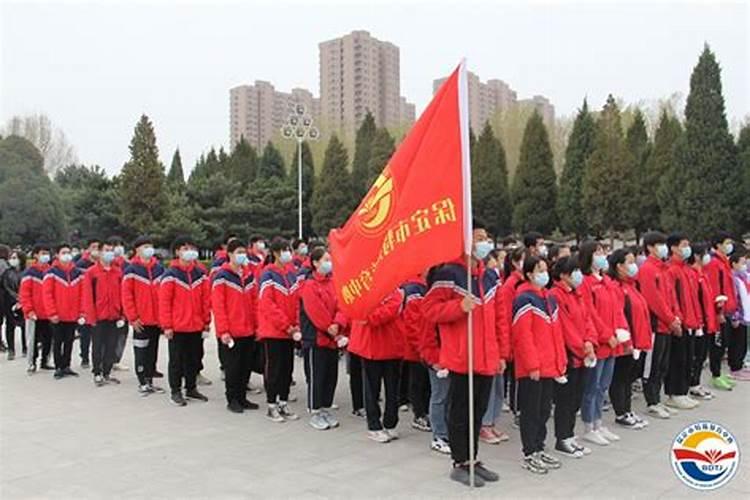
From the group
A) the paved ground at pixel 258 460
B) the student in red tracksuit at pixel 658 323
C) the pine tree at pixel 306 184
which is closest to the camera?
the paved ground at pixel 258 460

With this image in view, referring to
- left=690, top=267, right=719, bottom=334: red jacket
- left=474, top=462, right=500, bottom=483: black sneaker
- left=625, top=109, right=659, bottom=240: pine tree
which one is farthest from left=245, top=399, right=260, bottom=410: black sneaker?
left=625, top=109, right=659, bottom=240: pine tree

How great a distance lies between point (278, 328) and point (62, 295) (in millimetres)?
4076

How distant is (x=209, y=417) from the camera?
693 centimetres

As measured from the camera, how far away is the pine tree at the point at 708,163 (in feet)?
73.2

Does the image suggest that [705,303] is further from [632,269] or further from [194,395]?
[194,395]

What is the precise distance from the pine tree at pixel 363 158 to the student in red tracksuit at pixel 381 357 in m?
26.5

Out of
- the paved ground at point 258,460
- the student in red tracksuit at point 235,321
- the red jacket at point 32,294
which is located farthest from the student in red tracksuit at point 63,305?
the student in red tracksuit at point 235,321

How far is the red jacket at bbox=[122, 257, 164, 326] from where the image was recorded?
8109mm

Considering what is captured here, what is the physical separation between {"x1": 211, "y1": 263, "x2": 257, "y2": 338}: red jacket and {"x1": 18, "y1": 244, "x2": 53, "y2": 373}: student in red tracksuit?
11.4 feet

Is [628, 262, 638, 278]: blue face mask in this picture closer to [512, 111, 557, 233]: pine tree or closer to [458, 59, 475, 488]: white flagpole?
[458, 59, 475, 488]: white flagpole

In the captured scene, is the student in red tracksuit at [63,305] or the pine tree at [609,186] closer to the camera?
the student in red tracksuit at [63,305]

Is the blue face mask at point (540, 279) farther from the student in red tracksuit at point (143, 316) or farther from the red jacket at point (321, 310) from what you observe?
the student in red tracksuit at point (143, 316)

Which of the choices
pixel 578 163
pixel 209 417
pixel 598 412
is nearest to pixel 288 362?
pixel 209 417

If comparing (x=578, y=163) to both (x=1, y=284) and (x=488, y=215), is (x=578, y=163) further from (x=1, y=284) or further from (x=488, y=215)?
(x=1, y=284)
